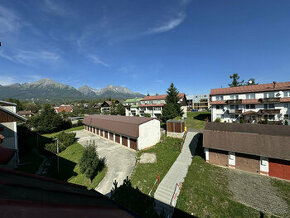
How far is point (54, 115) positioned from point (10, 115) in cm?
3666

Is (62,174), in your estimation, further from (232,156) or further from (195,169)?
(232,156)

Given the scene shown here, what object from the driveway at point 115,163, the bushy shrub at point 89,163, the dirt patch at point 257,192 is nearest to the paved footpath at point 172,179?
the driveway at point 115,163

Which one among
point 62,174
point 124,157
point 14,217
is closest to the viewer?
point 14,217

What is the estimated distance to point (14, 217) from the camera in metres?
0.81

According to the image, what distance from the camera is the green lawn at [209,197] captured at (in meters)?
10.8

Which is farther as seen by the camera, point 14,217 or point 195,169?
point 195,169

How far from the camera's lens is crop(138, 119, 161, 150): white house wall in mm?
23891

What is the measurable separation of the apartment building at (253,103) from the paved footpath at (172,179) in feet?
63.7

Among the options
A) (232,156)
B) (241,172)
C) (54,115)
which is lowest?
(241,172)

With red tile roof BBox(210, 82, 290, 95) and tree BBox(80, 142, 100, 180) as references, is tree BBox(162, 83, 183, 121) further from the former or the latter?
tree BBox(80, 142, 100, 180)

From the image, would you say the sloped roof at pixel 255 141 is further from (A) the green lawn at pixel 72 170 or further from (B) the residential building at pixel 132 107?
(B) the residential building at pixel 132 107

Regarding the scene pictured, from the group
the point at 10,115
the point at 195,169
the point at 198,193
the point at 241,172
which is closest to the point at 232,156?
the point at 241,172

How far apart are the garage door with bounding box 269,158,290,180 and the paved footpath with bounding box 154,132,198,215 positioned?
905 cm

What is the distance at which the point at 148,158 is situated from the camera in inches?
803
